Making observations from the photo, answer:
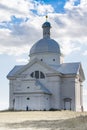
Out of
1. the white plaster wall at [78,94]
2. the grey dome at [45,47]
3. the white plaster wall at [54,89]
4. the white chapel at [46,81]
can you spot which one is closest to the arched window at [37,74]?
the white chapel at [46,81]

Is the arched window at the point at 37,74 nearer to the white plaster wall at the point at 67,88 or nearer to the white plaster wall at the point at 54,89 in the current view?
the white plaster wall at the point at 54,89

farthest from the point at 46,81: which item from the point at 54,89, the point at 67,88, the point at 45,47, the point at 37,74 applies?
the point at 45,47

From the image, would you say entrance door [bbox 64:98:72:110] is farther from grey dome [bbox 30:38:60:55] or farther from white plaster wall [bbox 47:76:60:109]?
grey dome [bbox 30:38:60:55]

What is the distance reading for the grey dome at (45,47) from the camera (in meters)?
63.1

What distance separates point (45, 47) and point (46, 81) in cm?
678

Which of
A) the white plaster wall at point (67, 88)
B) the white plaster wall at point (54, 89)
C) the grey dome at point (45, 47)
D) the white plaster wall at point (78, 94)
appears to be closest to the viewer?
the white plaster wall at point (54, 89)

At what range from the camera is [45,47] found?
63.2 m

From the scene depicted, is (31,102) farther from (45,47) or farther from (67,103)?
(45,47)

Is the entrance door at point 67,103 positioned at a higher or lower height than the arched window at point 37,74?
lower

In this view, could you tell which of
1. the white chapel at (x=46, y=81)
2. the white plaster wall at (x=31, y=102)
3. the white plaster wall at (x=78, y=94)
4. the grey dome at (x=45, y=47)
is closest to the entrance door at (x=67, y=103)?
the white chapel at (x=46, y=81)

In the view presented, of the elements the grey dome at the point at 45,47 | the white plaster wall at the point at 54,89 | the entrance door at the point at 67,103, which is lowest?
the entrance door at the point at 67,103

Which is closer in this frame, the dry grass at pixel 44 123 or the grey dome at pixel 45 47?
the dry grass at pixel 44 123

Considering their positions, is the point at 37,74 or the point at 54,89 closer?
the point at 54,89

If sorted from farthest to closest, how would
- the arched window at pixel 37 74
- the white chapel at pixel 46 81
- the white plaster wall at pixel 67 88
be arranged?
the arched window at pixel 37 74 → the white plaster wall at pixel 67 88 → the white chapel at pixel 46 81
